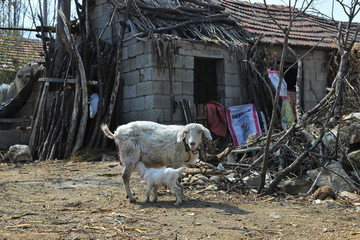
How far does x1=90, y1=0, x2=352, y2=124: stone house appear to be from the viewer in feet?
38.9

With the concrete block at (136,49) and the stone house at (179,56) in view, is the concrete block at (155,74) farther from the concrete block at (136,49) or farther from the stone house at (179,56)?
the concrete block at (136,49)

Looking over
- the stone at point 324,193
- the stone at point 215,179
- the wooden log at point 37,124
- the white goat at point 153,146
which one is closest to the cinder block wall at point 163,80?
the wooden log at point 37,124

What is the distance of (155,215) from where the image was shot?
18.6ft

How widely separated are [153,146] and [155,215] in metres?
1.39

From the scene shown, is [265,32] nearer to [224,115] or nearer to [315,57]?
[315,57]

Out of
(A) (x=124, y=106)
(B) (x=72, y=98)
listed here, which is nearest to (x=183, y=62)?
(A) (x=124, y=106)

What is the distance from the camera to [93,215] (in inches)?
225

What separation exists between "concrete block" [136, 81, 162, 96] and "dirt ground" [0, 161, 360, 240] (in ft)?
12.5

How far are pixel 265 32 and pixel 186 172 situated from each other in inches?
287

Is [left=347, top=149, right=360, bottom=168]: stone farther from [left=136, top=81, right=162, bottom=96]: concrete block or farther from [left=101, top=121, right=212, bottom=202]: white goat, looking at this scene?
[left=136, top=81, right=162, bottom=96]: concrete block

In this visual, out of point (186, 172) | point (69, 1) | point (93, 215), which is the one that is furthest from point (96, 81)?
point (93, 215)

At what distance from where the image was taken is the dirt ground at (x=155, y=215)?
4844 mm

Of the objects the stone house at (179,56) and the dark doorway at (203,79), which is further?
the dark doorway at (203,79)

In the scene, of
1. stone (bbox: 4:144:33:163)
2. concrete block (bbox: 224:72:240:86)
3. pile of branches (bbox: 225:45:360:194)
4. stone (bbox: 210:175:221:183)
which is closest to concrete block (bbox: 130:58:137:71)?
concrete block (bbox: 224:72:240:86)
